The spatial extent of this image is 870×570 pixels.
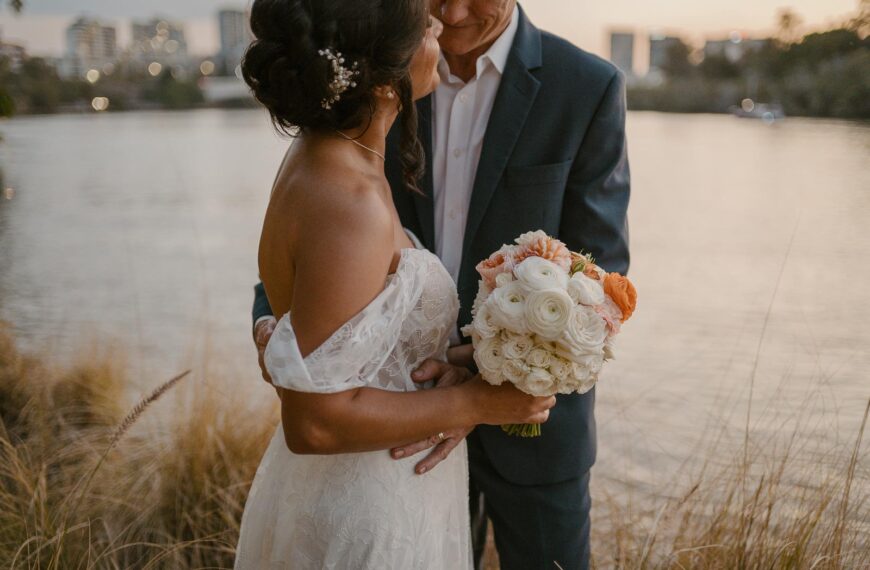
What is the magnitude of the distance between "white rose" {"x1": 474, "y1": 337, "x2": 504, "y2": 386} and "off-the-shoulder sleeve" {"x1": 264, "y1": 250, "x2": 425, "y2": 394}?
0.17 m

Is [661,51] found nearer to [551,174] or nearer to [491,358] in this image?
[551,174]

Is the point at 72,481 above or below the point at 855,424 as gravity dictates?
below

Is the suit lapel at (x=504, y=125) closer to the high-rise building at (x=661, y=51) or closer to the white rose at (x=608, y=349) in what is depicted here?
the white rose at (x=608, y=349)

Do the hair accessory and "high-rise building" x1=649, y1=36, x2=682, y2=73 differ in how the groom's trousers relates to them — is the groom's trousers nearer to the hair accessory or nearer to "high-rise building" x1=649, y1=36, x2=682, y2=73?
the hair accessory

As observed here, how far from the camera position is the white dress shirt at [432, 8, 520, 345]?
2119mm

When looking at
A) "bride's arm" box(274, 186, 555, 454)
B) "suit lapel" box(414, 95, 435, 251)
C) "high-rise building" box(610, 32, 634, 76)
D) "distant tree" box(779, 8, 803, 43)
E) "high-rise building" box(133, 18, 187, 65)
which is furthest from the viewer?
"high-rise building" box(133, 18, 187, 65)

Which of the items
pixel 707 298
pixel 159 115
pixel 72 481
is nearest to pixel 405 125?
pixel 72 481

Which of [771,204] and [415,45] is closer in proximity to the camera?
[415,45]

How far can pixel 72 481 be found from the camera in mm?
3285

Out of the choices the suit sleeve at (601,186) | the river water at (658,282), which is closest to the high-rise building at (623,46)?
the river water at (658,282)

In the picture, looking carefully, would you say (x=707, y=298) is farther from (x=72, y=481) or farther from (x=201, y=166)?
(x=201, y=166)

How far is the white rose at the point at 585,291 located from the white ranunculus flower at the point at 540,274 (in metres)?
0.02

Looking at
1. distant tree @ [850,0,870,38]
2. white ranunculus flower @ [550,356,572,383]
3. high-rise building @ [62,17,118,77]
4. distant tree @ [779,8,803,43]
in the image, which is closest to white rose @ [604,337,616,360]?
white ranunculus flower @ [550,356,572,383]

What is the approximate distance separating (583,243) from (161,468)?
210 cm
